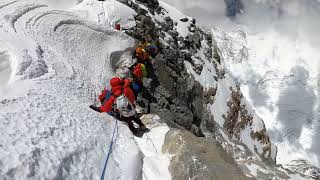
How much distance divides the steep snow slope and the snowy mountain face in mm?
36

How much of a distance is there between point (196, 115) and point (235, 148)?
514 cm

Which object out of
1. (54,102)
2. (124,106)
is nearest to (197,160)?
(124,106)

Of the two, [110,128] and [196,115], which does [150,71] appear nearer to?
[196,115]

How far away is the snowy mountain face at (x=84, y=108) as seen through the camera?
1142cm

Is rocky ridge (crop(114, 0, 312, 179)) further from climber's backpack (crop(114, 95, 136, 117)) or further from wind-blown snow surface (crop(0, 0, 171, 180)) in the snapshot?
wind-blown snow surface (crop(0, 0, 171, 180))

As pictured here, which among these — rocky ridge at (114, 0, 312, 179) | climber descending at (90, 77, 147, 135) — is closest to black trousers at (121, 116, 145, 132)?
climber descending at (90, 77, 147, 135)

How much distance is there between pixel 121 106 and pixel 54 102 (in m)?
3.17

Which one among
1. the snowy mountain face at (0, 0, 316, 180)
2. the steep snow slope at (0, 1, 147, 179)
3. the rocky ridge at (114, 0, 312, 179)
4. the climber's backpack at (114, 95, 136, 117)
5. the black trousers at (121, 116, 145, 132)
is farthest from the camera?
the rocky ridge at (114, 0, 312, 179)

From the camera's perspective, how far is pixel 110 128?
635 inches

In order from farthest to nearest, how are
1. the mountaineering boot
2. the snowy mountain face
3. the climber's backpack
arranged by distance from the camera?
the mountaineering boot
the climber's backpack
the snowy mountain face

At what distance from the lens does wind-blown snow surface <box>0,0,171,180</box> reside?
10758 mm

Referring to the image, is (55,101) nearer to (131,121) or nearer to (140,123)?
(131,121)

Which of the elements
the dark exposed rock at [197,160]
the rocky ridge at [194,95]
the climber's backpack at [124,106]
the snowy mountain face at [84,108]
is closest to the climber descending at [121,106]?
the climber's backpack at [124,106]

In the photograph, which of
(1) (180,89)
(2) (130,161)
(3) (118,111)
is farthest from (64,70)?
(1) (180,89)
